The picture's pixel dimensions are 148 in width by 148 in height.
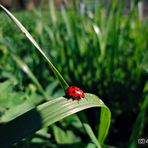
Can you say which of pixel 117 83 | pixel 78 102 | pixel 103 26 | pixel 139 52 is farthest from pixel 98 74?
pixel 78 102

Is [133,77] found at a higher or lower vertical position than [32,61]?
lower

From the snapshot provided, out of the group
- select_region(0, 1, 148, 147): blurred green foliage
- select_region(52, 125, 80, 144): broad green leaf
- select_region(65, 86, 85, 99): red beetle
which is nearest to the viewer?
select_region(65, 86, 85, 99): red beetle

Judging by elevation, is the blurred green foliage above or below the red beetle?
below

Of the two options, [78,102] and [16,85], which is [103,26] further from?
[78,102]

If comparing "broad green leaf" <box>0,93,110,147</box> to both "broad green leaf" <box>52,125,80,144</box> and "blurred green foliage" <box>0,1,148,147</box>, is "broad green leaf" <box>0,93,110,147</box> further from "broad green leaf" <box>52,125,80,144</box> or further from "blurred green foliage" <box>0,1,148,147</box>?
"blurred green foliage" <box>0,1,148,147</box>

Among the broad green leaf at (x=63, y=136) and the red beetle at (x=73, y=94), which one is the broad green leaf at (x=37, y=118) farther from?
the broad green leaf at (x=63, y=136)

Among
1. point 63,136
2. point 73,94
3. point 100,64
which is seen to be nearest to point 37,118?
point 73,94

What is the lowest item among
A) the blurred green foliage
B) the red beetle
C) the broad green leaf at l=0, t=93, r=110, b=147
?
the blurred green foliage

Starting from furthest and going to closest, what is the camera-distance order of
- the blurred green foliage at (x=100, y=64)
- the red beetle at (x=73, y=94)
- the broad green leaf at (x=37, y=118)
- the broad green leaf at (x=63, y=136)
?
the blurred green foliage at (x=100, y=64)
the broad green leaf at (x=63, y=136)
the red beetle at (x=73, y=94)
the broad green leaf at (x=37, y=118)

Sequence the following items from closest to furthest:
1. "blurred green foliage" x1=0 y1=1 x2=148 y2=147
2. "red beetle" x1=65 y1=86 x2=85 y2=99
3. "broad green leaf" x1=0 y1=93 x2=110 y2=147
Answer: "broad green leaf" x1=0 y1=93 x2=110 y2=147 → "red beetle" x1=65 y1=86 x2=85 y2=99 → "blurred green foliage" x1=0 y1=1 x2=148 y2=147

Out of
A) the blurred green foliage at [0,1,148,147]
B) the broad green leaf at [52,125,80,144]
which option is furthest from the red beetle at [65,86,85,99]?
the blurred green foliage at [0,1,148,147]

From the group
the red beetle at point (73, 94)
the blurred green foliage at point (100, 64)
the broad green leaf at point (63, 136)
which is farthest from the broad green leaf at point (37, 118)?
the blurred green foliage at point (100, 64)
